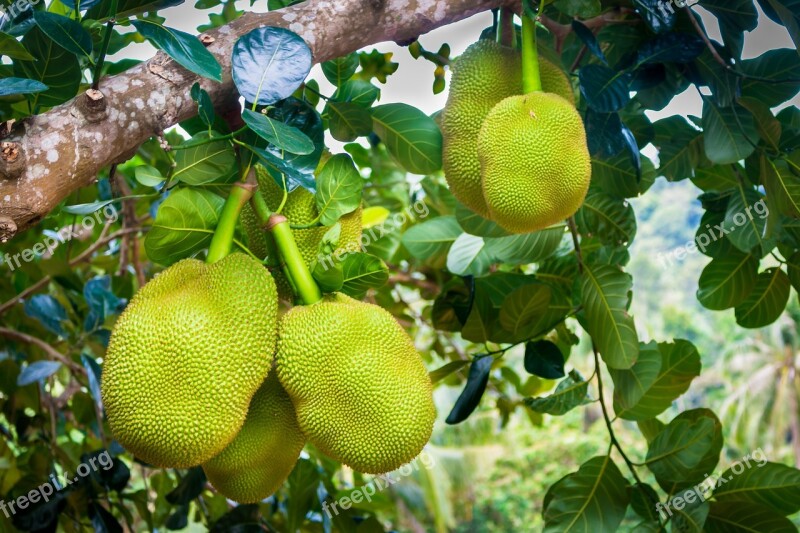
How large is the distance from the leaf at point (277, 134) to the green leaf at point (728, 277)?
65 centimetres

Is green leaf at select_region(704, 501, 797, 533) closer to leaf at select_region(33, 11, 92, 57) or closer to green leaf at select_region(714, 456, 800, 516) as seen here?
green leaf at select_region(714, 456, 800, 516)

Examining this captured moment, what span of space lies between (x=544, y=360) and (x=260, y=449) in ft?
1.60

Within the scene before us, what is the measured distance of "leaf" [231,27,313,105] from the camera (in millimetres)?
603

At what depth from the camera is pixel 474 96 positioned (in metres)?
0.78

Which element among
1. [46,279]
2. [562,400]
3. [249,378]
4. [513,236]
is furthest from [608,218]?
[46,279]

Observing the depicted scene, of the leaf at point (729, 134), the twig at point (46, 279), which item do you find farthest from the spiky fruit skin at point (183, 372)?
the twig at point (46, 279)

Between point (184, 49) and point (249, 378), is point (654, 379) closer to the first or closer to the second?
point (249, 378)

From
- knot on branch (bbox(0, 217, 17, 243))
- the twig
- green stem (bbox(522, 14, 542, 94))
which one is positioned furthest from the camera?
the twig

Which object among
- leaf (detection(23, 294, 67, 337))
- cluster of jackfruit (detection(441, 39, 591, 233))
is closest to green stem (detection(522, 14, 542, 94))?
cluster of jackfruit (detection(441, 39, 591, 233))

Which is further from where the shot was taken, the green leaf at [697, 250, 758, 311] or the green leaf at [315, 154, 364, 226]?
the green leaf at [697, 250, 758, 311]

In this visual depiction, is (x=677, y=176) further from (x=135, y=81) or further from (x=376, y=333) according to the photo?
(x=135, y=81)

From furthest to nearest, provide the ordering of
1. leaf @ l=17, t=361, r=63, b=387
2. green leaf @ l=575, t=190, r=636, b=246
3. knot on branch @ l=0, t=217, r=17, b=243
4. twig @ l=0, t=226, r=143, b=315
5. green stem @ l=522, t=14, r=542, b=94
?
twig @ l=0, t=226, r=143, b=315 → leaf @ l=17, t=361, r=63, b=387 → green leaf @ l=575, t=190, r=636, b=246 → green stem @ l=522, t=14, r=542, b=94 → knot on branch @ l=0, t=217, r=17, b=243

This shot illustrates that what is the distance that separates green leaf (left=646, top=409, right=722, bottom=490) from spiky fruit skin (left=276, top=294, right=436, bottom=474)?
0.42 m

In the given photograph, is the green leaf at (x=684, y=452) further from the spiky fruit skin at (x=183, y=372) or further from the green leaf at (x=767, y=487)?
the spiky fruit skin at (x=183, y=372)
